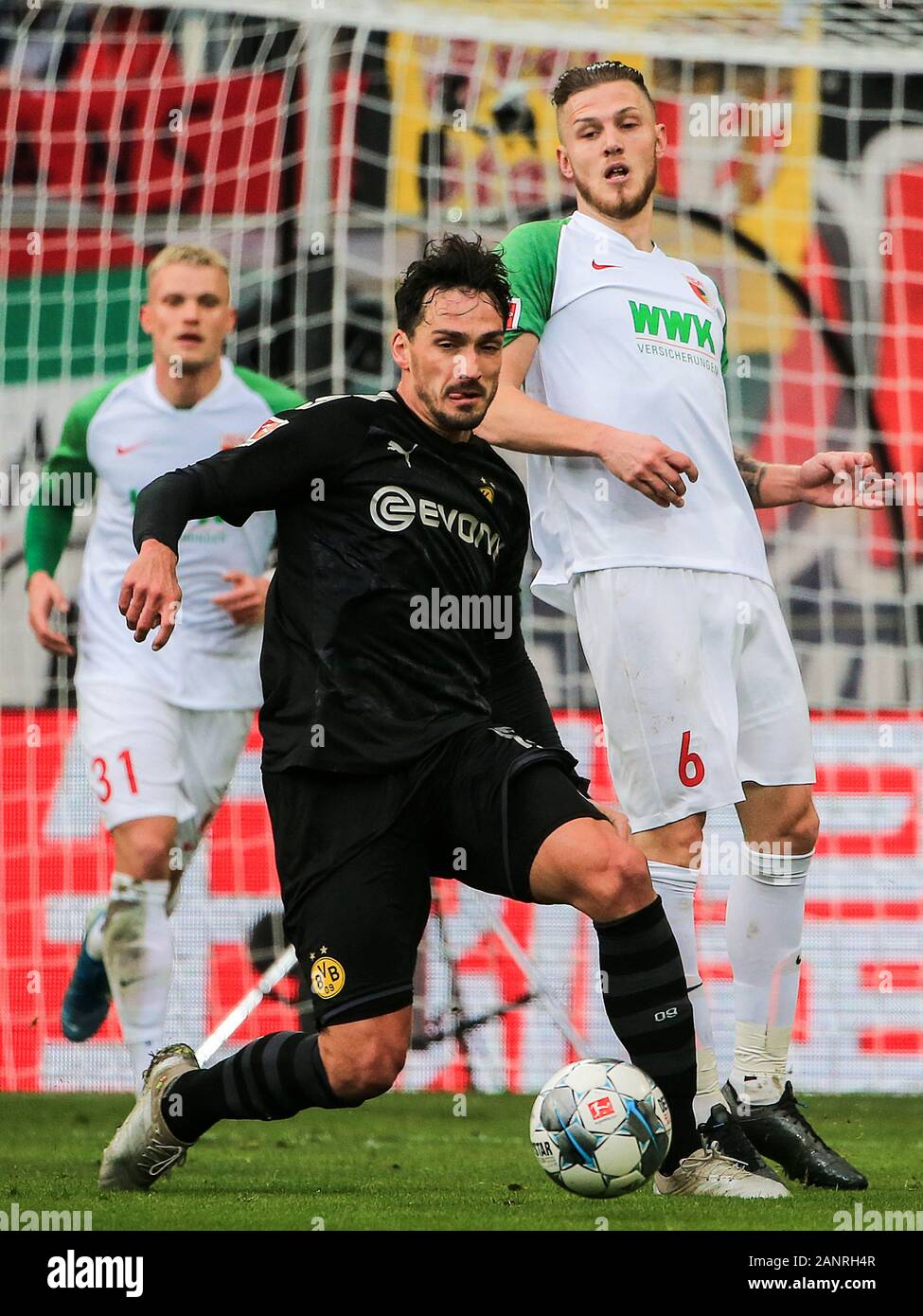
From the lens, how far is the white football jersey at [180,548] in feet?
20.1

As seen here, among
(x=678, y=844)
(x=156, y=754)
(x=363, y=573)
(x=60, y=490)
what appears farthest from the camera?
(x=60, y=490)

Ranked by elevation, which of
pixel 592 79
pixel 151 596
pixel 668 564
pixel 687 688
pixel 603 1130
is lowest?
pixel 603 1130

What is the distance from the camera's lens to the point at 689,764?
430 cm

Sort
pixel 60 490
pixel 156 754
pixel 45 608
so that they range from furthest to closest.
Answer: pixel 60 490 < pixel 45 608 < pixel 156 754

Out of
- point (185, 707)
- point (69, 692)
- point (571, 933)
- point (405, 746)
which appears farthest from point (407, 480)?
point (69, 692)

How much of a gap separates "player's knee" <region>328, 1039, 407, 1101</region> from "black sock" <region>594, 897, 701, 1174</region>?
0.45m

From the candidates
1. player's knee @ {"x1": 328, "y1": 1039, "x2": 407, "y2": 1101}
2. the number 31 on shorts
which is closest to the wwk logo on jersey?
the number 31 on shorts

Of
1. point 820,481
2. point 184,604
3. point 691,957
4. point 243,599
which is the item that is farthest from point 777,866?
point 184,604

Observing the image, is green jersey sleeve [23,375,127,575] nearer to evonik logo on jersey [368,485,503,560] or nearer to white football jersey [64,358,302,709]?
white football jersey [64,358,302,709]

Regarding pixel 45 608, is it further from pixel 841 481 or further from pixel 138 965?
pixel 841 481

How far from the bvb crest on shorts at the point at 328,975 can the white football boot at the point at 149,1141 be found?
1.53 ft

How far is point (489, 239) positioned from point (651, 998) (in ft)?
15.5

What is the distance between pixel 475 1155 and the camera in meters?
5.29

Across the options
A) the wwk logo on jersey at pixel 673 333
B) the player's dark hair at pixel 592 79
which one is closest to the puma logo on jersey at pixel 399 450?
the wwk logo on jersey at pixel 673 333
